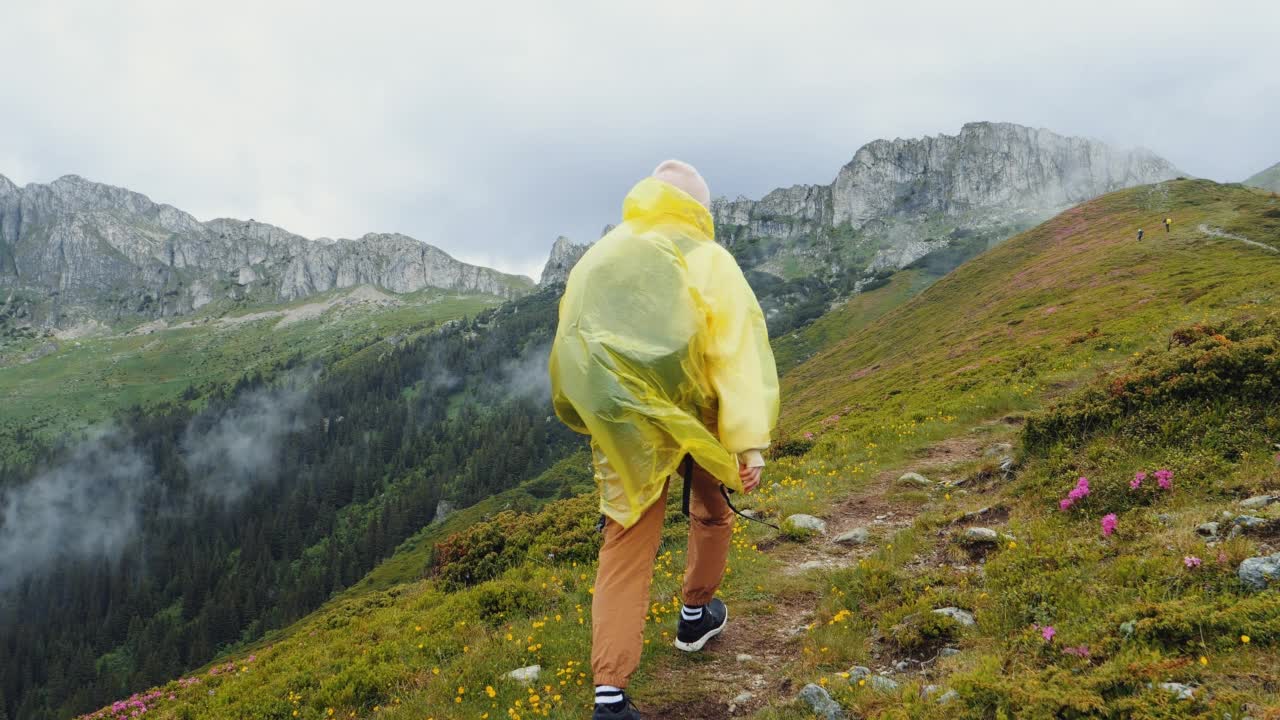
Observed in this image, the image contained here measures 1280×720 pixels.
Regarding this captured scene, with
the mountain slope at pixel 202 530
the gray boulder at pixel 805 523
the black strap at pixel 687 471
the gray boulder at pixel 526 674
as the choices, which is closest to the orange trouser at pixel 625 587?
the black strap at pixel 687 471

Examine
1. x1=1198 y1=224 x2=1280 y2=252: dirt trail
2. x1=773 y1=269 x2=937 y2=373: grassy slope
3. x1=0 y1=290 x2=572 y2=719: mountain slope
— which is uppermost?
x1=1198 y1=224 x2=1280 y2=252: dirt trail

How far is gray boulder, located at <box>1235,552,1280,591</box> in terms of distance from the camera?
158 inches

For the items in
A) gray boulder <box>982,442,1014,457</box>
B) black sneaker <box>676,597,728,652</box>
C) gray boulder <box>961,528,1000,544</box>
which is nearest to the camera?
black sneaker <box>676,597,728,652</box>

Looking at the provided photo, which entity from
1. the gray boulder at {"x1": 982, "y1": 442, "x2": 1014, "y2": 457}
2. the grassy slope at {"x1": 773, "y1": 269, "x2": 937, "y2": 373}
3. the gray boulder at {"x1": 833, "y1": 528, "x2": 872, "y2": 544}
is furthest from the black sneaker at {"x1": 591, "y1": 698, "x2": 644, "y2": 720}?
the grassy slope at {"x1": 773, "y1": 269, "x2": 937, "y2": 373}

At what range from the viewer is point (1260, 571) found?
4102 mm

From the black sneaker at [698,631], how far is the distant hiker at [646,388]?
1.68m

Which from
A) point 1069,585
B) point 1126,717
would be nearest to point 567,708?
point 1126,717

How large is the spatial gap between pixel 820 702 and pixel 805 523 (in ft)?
18.5

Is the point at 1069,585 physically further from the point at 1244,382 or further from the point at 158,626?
the point at 158,626

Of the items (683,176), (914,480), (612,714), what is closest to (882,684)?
(612,714)

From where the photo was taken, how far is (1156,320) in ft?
82.8

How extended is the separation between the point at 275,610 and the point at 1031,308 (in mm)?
137254

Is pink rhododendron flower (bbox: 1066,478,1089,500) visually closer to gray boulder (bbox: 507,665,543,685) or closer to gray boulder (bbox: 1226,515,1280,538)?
gray boulder (bbox: 1226,515,1280,538)

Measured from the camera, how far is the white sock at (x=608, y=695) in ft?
13.7
